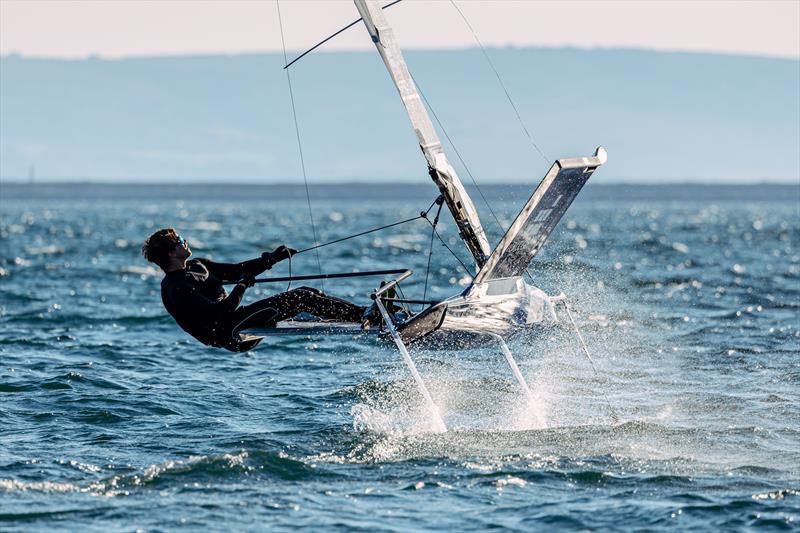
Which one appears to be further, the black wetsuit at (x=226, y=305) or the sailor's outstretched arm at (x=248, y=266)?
the sailor's outstretched arm at (x=248, y=266)

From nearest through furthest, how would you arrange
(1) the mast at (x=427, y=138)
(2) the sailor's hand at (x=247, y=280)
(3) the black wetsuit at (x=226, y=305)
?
(3) the black wetsuit at (x=226, y=305) → (2) the sailor's hand at (x=247, y=280) → (1) the mast at (x=427, y=138)

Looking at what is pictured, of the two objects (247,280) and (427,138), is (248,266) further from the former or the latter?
(427,138)

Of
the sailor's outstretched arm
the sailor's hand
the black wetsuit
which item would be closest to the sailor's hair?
the black wetsuit

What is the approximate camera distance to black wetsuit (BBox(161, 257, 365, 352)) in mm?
10641

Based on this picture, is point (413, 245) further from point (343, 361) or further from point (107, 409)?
point (107, 409)

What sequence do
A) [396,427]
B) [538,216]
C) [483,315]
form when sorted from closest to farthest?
[538,216] → [483,315] → [396,427]

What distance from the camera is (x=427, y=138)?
1223cm

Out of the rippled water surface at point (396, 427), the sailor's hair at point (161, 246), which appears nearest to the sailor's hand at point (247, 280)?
the sailor's hair at point (161, 246)

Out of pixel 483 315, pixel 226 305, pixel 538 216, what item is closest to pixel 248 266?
pixel 226 305

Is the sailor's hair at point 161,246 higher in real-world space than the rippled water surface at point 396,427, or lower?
higher

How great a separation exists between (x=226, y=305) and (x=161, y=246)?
734mm

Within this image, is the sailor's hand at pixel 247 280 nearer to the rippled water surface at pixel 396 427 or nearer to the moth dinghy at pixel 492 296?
the moth dinghy at pixel 492 296

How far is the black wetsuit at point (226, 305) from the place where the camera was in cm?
1064

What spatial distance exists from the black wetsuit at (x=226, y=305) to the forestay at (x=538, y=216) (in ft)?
4.16
